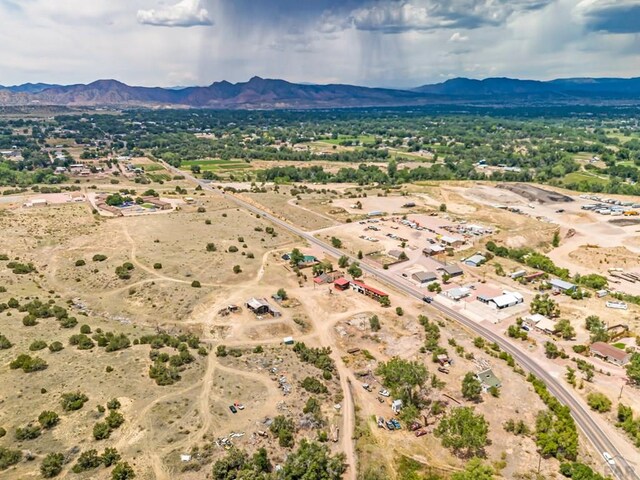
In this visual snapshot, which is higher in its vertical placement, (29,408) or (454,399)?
(29,408)

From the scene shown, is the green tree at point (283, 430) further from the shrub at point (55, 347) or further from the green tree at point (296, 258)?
the green tree at point (296, 258)

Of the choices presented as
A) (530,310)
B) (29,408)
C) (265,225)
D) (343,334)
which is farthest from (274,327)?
(265,225)

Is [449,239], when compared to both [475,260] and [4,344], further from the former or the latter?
[4,344]

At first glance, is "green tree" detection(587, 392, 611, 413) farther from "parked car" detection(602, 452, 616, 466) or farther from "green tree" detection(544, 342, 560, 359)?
"green tree" detection(544, 342, 560, 359)

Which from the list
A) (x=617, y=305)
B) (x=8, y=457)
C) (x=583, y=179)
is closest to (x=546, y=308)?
(x=617, y=305)

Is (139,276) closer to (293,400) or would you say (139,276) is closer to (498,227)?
(293,400)

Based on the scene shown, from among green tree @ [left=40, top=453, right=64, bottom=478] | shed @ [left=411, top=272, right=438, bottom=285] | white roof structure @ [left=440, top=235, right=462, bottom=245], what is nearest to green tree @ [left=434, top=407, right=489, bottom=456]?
green tree @ [left=40, top=453, right=64, bottom=478]
